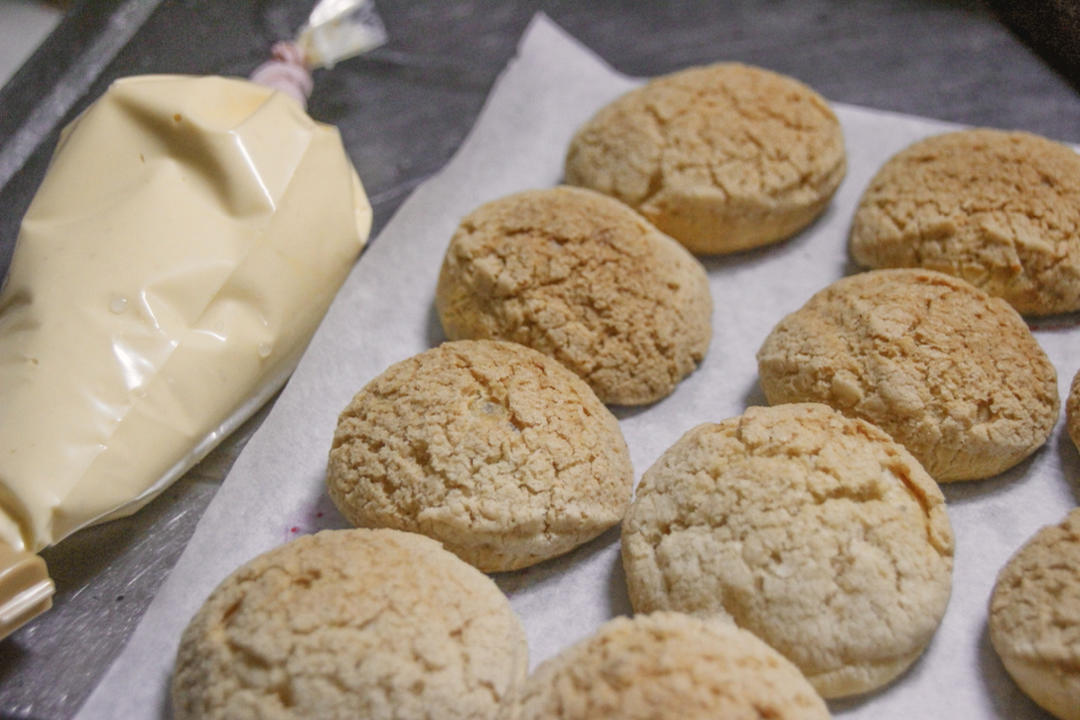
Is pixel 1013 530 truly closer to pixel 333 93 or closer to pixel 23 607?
pixel 23 607

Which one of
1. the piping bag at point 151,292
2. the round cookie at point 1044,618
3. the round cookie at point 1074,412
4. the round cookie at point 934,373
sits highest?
the piping bag at point 151,292

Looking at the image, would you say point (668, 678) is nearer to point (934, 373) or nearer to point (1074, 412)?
point (934, 373)

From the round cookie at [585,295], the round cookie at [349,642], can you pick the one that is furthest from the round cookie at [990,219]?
Answer: the round cookie at [349,642]

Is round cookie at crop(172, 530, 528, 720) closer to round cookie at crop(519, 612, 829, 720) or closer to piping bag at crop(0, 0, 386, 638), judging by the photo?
round cookie at crop(519, 612, 829, 720)

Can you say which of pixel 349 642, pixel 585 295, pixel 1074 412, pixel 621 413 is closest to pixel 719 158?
pixel 585 295

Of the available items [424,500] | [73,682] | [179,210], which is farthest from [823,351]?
[73,682]

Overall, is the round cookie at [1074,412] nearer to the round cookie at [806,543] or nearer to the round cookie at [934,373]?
the round cookie at [934,373]
